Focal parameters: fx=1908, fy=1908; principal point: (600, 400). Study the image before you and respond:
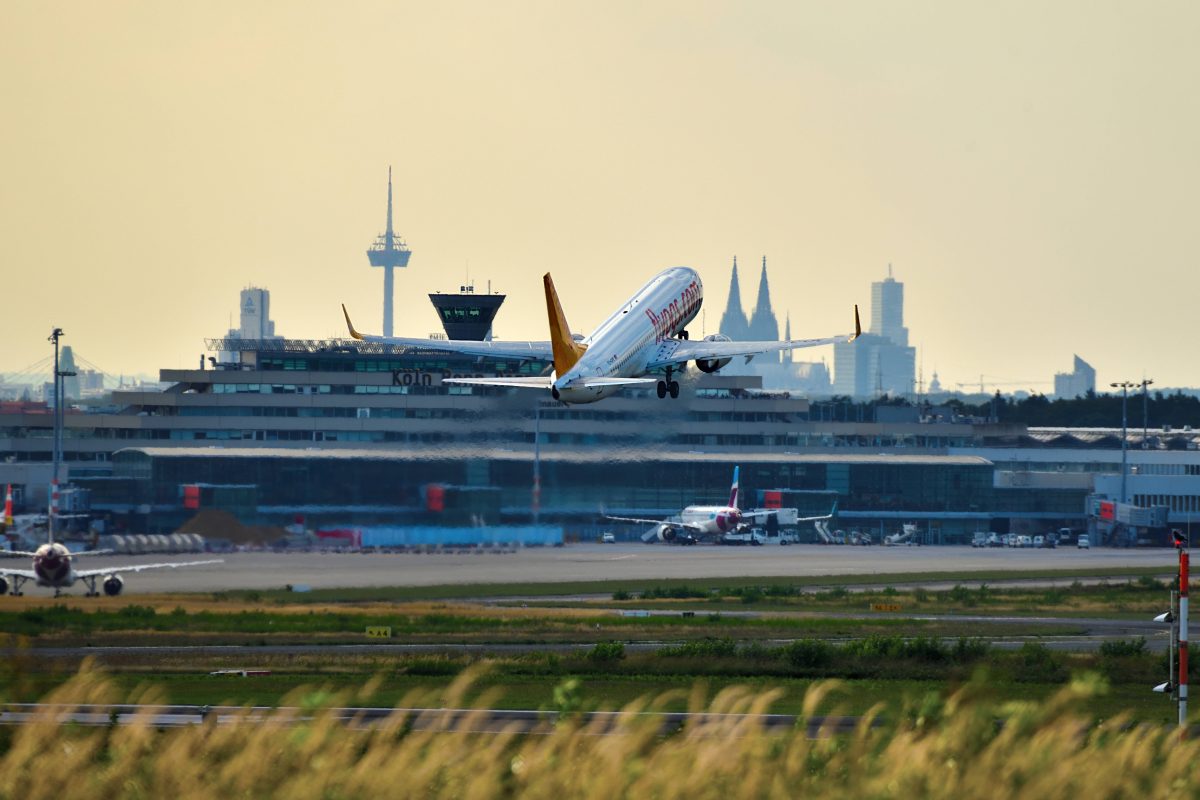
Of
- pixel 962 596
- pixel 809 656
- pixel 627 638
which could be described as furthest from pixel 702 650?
pixel 962 596

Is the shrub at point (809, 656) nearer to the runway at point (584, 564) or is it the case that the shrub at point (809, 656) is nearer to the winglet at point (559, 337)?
the winglet at point (559, 337)

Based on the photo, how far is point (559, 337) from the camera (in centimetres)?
8281

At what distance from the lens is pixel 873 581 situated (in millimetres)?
124938

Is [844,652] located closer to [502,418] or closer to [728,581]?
[728,581]

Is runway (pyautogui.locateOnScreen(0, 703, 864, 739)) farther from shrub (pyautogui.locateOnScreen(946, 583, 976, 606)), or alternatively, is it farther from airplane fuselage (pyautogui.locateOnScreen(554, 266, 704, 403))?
shrub (pyautogui.locateOnScreen(946, 583, 976, 606))

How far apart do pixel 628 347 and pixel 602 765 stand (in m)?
61.1

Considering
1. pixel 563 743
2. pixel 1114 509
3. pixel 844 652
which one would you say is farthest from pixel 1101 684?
pixel 1114 509

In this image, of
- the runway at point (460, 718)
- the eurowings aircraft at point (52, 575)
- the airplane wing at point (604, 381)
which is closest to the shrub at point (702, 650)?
the airplane wing at point (604, 381)

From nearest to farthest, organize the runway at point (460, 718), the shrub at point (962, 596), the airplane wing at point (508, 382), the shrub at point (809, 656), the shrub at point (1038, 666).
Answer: the runway at point (460, 718) < the shrub at point (1038, 666) < the shrub at point (809, 656) < the airplane wing at point (508, 382) < the shrub at point (962, 596)

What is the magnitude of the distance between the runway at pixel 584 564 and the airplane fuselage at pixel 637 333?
2434 centimetres

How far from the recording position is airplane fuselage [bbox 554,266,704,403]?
83.3 metres

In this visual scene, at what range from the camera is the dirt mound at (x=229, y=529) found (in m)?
137

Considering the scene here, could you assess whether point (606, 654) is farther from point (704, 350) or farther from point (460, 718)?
point (704, 350)

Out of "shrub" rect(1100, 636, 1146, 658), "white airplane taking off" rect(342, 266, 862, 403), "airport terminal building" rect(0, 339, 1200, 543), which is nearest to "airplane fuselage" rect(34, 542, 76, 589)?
"white airplane taking off" rect(342, 266, 862, 403)
